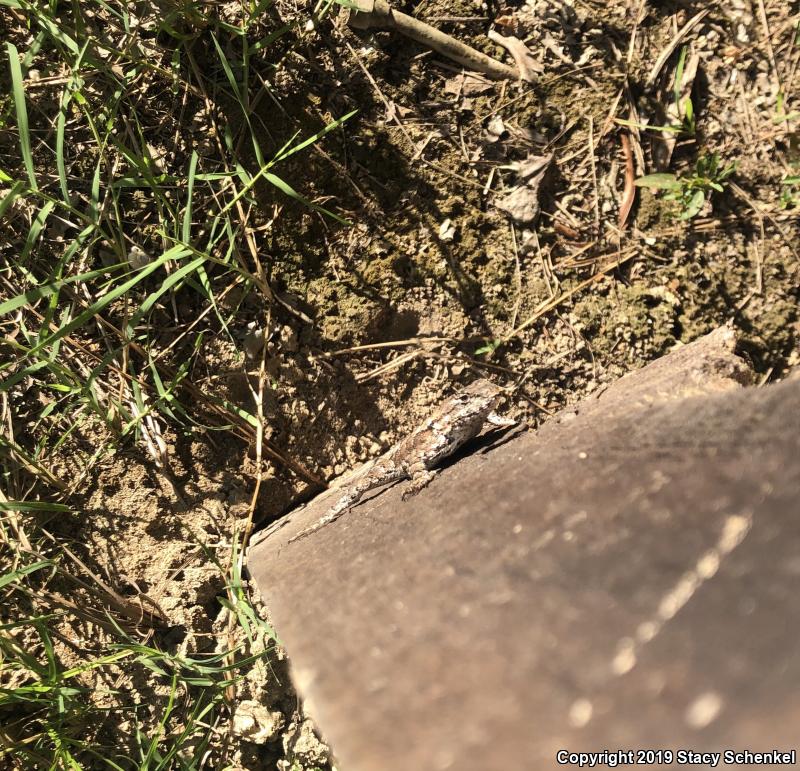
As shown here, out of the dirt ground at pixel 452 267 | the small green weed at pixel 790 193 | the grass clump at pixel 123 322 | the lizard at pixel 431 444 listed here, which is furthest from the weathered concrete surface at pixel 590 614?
the small green weed at pixel 790 193

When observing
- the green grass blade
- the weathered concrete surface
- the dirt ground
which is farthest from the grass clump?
the weathered concrete surface

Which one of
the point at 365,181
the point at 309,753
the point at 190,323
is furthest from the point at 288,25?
the point at 309,753

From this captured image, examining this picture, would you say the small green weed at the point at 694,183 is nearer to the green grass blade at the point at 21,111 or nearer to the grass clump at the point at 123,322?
the grass clump at the point at 123,322

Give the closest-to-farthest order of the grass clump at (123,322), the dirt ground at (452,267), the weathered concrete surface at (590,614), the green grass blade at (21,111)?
the weathered concrete surface at (590,614) < the green grass blade at (21,111) < the grass clump at (123,322) < the dirt ground at (452,267)

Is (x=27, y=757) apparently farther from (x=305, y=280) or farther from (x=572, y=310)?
(x=572, y=310)

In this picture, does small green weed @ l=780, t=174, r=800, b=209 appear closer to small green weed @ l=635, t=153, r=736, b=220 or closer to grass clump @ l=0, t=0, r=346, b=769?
small green weed @ l=635, t=153, r=736, b=220

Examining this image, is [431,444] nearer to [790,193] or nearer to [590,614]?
[590,614]
